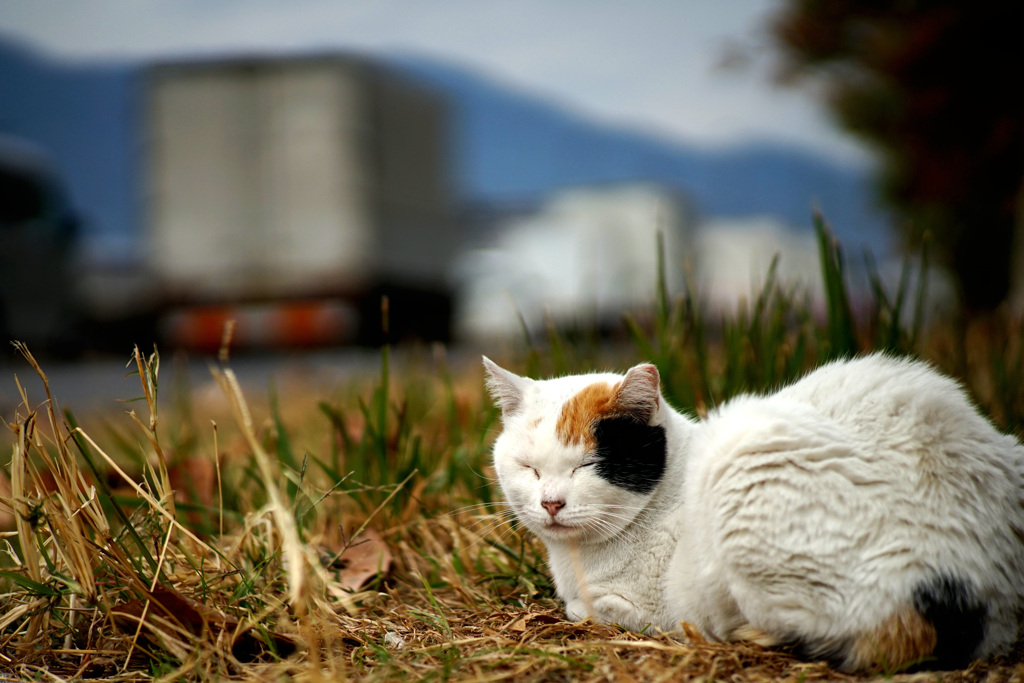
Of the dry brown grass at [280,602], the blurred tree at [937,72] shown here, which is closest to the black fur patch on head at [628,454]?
the dry brown grass at [280,602]

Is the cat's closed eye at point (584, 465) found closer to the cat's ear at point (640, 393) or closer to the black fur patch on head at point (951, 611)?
the cat's ear at point (640, 393)

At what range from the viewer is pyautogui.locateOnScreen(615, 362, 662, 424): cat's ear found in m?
1.95

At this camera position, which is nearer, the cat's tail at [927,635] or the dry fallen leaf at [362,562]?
the cat's tail at [927,635]

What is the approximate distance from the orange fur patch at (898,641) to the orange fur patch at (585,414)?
2.45ft

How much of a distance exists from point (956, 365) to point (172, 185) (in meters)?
10.6

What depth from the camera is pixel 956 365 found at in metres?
3.22

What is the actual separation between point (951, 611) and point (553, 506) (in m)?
0.87

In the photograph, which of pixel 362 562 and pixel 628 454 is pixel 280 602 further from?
pixel 628 454

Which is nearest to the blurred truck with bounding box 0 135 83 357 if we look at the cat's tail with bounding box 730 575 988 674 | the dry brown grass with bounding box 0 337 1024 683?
the dry brown grass with bounding box 0 337 1024 683

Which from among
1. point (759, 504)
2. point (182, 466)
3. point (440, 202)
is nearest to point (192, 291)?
point (440, 202)

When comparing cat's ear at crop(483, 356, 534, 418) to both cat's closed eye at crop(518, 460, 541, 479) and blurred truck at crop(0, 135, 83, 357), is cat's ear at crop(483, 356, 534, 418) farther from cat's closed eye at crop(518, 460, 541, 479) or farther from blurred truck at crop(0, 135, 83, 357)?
blurred truck at crop(0, 135, 83, 357)

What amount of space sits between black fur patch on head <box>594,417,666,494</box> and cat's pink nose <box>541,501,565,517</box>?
125 millimetres

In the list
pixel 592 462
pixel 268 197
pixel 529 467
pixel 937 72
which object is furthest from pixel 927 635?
pixel 268 197

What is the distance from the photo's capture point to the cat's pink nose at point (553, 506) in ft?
6.47
